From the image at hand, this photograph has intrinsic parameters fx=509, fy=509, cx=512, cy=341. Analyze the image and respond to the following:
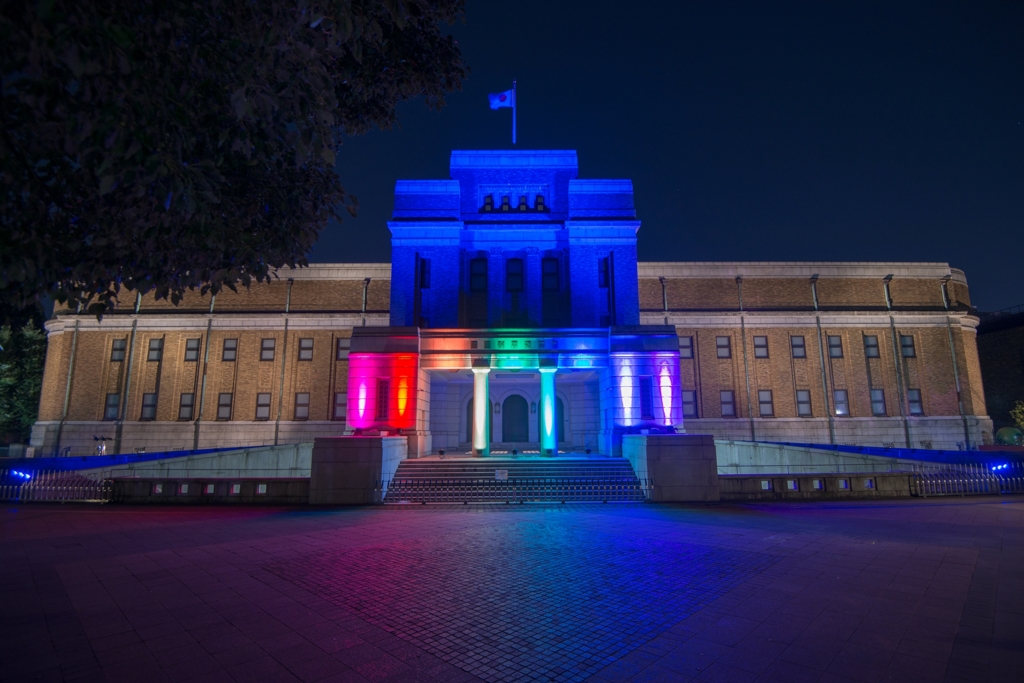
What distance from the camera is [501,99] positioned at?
A: 27.4 meters

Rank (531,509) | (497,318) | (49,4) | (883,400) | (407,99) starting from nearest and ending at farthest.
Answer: (49,4) → (407,99) → (531,509) → (497,318) → (883,400)

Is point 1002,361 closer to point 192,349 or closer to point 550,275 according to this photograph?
point 550,275

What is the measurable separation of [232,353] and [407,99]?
30392mm

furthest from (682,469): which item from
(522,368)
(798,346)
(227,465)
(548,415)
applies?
(798,346)

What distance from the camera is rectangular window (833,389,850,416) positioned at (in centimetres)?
3366

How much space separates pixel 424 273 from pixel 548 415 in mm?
10519

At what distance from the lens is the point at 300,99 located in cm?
486

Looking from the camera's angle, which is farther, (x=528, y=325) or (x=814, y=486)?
(x=528, y=325)

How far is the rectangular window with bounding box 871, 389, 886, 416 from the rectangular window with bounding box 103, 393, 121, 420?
49609mm

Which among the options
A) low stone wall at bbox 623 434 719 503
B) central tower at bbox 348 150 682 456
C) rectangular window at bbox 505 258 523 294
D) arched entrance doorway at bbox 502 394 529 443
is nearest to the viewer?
low stone wall at bbox 623 434 719 503

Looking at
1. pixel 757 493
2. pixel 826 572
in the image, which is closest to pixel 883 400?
pixel 757 493

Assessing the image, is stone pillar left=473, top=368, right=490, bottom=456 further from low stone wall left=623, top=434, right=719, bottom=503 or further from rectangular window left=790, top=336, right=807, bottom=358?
rectangular window left=790, top=336, right=807, bottom=358

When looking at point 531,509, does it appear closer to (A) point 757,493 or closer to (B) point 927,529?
(A) point 757,493

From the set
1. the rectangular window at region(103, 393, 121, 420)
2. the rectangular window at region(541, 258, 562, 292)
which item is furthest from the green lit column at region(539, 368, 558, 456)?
the rectangular window at region(103, 393, 121, 420)
